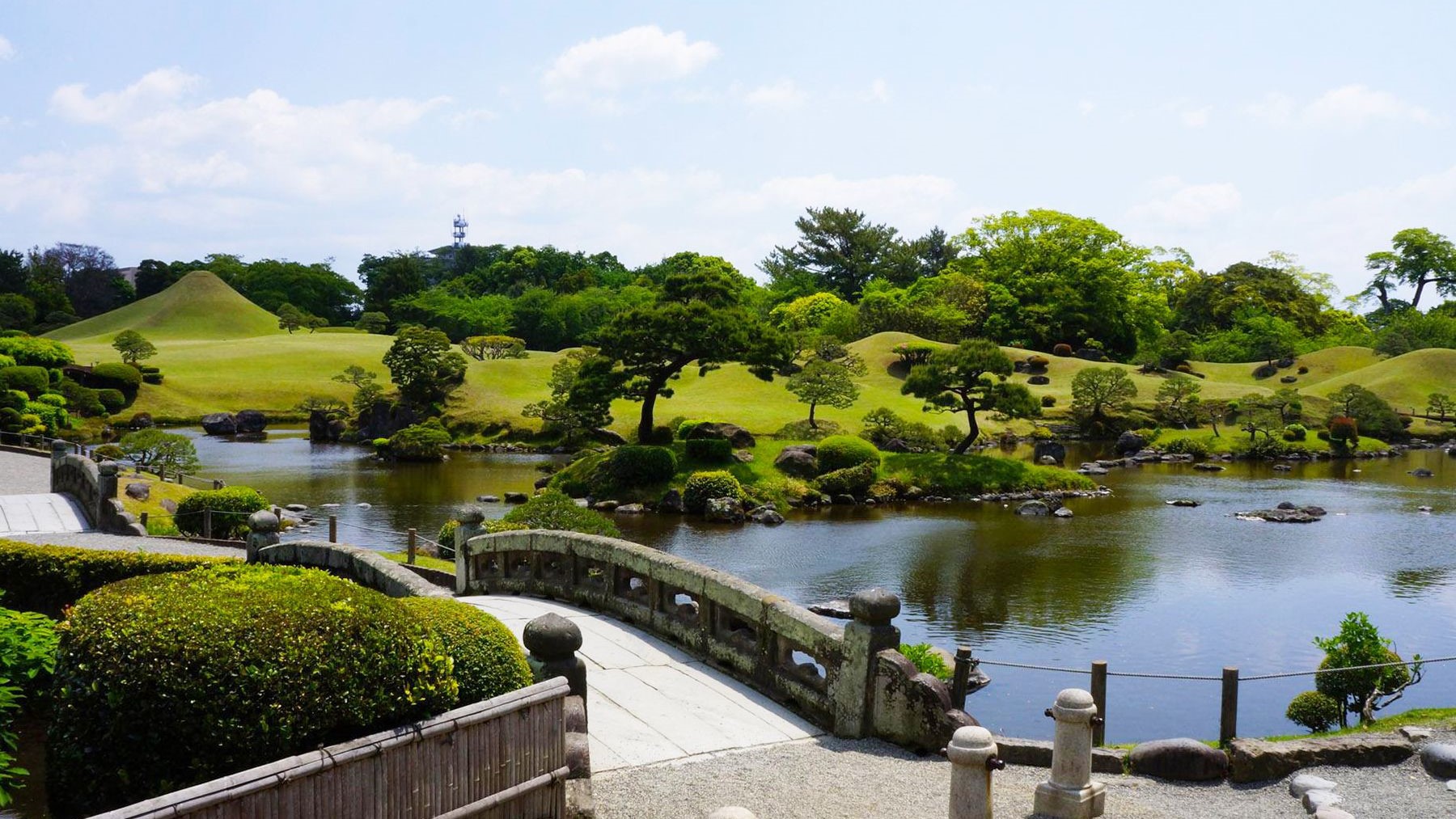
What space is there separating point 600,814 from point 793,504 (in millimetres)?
35104

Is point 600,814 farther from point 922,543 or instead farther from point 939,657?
point 922,543

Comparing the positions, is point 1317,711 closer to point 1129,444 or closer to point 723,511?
point 723,511

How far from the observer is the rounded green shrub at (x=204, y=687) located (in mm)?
7152

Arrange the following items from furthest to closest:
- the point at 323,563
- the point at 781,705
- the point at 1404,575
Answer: the point at 1404,575
the point at 323,563
the point at 781,705

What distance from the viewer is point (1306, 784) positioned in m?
11.7

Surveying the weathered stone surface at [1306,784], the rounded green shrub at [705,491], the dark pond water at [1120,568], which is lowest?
the dark pond water at [1120,568]

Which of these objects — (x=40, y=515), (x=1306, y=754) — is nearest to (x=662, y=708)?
(x=1306, y=754)

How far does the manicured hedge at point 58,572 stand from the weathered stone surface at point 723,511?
23978 mm

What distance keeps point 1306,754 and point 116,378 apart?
3050 inches

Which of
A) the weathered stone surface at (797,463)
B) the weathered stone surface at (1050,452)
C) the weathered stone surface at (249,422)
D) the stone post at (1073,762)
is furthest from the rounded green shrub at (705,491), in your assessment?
the weathered stone surface at (249,422)

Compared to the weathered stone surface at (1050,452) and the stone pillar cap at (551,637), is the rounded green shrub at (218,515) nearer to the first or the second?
the stone pillar cap at (551,637)

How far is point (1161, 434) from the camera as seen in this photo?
67688 millimetres

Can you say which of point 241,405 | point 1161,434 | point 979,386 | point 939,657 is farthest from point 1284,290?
point 939,657

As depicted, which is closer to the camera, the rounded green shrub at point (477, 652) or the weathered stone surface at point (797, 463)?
the rounded green shrub at point (477, 652)
